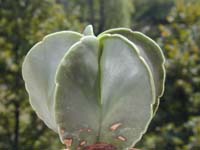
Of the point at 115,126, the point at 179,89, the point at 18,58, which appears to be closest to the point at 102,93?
the point at 115,126

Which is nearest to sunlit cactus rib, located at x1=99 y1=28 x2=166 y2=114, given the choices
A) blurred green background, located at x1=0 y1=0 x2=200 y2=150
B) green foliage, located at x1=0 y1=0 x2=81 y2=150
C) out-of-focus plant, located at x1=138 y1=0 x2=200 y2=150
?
blurred green background, located at x1=0 y1=0 x2=200 y2=150

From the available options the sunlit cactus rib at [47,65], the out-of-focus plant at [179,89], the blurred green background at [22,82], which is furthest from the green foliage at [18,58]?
the sunlit cactus rib at [47,65]

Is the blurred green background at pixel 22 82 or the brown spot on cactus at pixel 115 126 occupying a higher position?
the brown spot on cactus at pixel 115 126

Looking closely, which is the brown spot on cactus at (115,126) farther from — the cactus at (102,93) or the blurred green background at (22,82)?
the blurred green background at (22,82)

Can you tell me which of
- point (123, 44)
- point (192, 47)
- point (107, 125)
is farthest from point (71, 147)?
point (192, 47)

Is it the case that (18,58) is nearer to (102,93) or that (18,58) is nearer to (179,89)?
(179,89)
